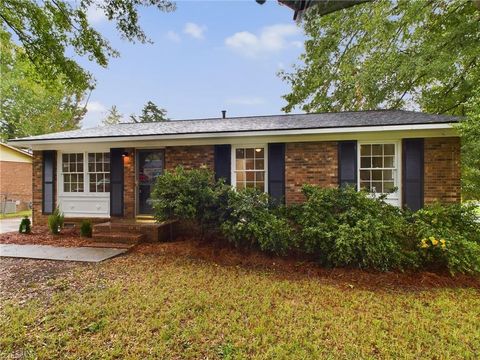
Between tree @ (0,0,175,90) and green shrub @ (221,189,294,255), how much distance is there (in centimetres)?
521

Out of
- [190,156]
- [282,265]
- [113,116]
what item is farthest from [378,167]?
[113,116]

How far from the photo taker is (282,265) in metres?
5.32

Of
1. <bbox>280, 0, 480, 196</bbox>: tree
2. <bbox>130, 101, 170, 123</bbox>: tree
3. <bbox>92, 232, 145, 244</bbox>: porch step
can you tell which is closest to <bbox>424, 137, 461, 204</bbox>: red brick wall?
<bbox>280, 0, 480, 196</bbox>: tree

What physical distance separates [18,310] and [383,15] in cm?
1355

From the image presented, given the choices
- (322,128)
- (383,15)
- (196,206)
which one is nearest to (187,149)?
(196,206)

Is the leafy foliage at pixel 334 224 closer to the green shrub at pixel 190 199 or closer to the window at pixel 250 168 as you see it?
the green shrub at pixel 190 199

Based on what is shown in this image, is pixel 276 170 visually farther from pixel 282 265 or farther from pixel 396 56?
pixel 396 56

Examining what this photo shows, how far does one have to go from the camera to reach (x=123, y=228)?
7.11m

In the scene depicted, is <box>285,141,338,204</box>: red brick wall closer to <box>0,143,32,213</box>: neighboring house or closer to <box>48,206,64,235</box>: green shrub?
<box>48,206,64,235</box>: green shrub

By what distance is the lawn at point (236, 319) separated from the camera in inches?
108

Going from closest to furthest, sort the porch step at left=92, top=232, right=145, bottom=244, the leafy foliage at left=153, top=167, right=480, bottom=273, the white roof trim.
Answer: the leafy foliage at left=153, top=167, right=480, bottom=273 < the white roof trim < the porch step at left=92, top=232, right=145, bottom=244

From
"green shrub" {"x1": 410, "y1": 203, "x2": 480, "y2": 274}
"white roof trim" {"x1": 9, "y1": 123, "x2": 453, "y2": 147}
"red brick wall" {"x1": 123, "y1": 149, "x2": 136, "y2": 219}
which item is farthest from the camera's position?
"red brick wall" {"x1": 123, "y1": 149, "x2": 136, "y2": 219}

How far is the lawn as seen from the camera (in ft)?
8.98

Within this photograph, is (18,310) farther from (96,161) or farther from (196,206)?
(96,161)
